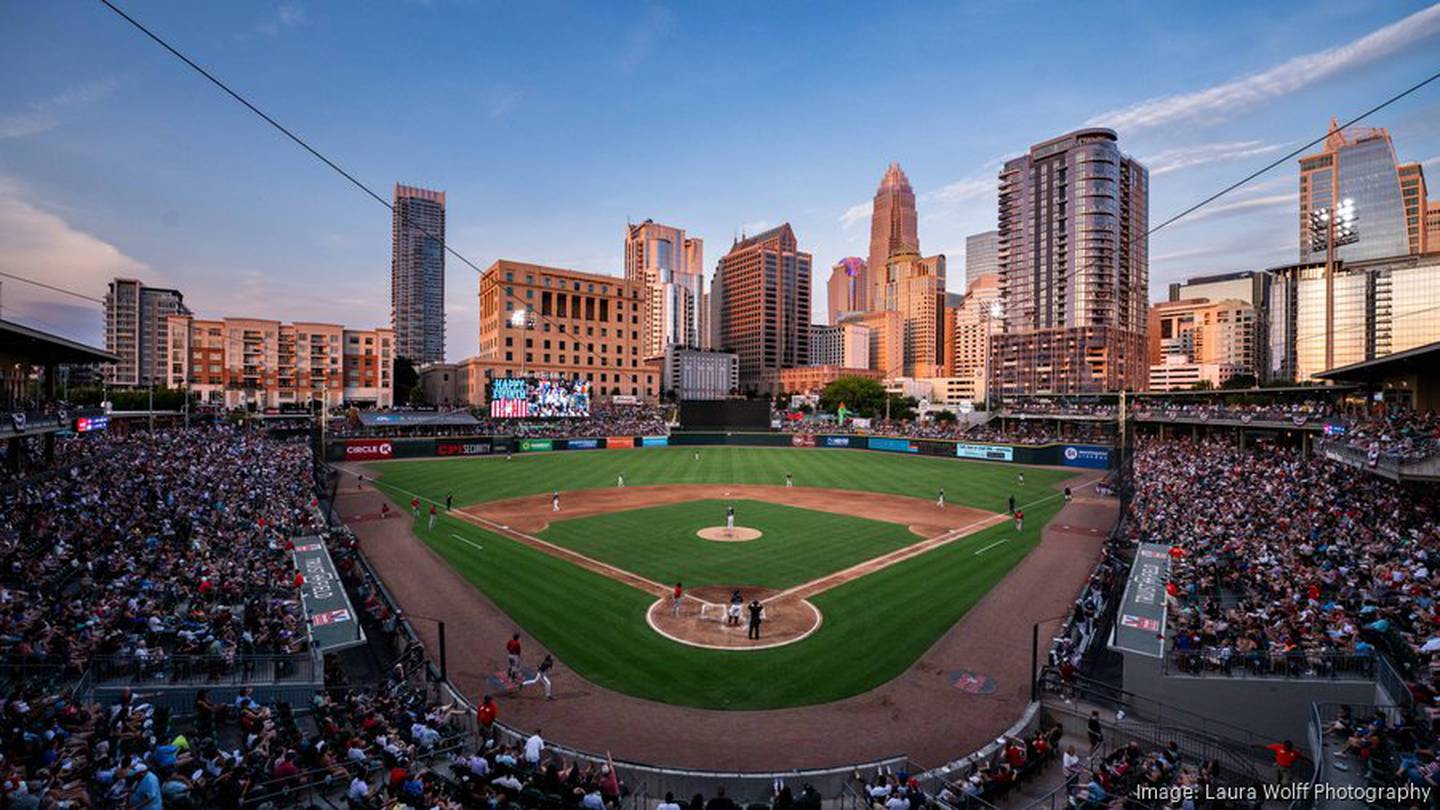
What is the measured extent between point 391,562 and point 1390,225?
19255 centimetres

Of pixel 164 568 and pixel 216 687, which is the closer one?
pixel 216 687

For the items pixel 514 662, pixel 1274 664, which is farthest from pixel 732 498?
pixel 1274 664

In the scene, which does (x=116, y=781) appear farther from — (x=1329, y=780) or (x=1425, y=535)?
(x=1425, y=535)

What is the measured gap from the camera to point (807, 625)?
792 inches

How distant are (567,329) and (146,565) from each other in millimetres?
87999

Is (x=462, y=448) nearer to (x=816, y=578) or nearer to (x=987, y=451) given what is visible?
(x=816, y=578)

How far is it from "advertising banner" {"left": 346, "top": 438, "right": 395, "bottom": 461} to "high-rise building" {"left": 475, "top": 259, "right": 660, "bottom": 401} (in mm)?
37390

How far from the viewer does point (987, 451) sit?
213 ft

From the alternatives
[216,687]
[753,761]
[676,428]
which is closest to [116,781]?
[216,687]

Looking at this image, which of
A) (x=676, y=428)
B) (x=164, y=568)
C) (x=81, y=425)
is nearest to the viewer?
(x=164, y=568)

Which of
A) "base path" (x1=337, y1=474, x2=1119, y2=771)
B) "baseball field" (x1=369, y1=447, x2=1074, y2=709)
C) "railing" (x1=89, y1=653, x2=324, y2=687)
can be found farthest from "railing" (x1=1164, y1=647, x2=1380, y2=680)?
"railing" (x1=89, y1=653, x2=324, y2=687)

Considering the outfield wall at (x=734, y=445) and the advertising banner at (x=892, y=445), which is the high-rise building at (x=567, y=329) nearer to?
the outfield wall at (x=734, y=445)

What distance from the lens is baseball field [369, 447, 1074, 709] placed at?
17.6m

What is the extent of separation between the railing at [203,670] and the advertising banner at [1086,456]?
59862 mm
